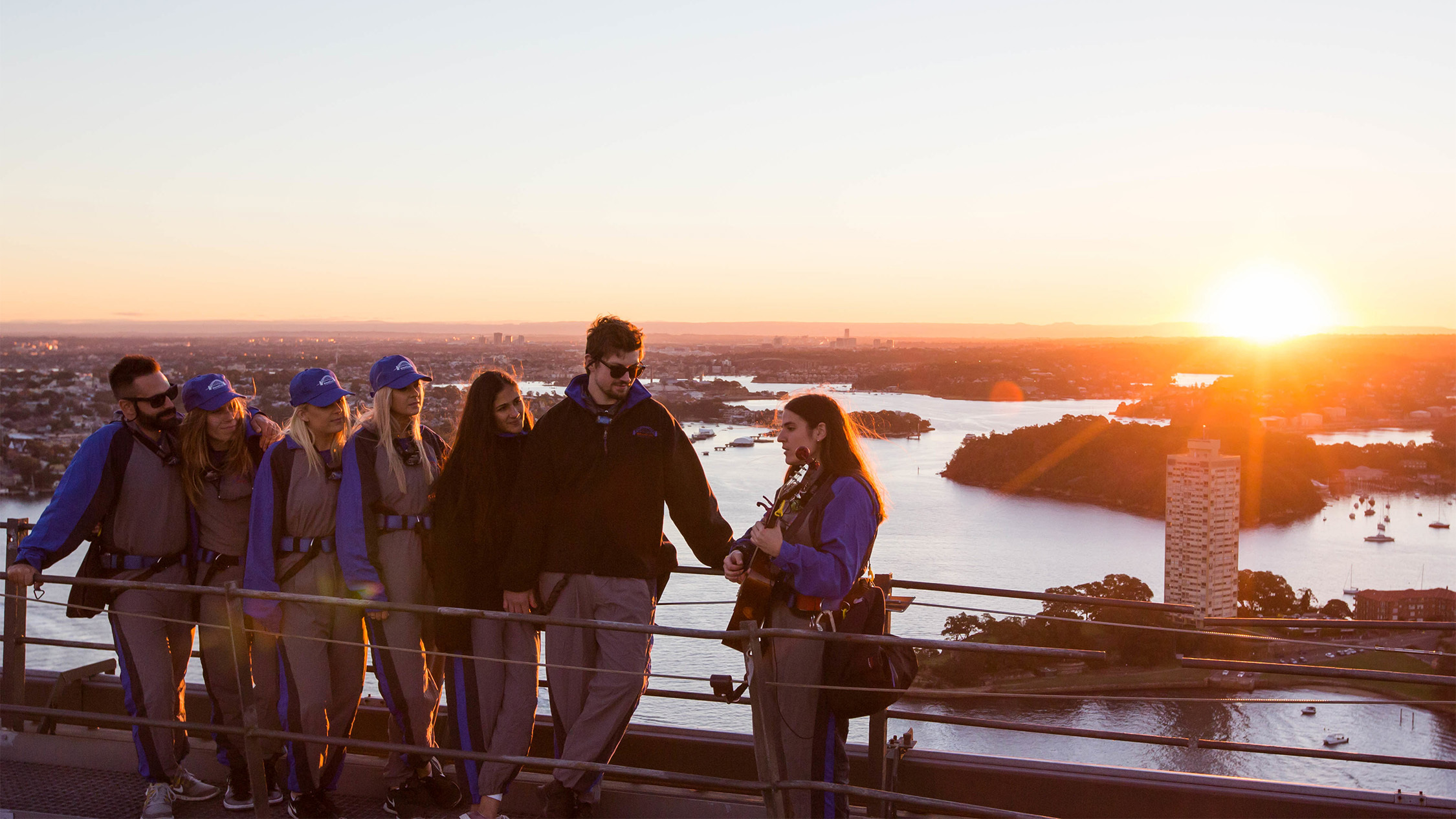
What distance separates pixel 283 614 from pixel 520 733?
2.65 feet

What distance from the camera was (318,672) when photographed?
130 inches

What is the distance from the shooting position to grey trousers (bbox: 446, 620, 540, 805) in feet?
10.9

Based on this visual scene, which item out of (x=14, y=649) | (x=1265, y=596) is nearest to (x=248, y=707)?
(x=14, y=649)

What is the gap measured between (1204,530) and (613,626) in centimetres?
2996

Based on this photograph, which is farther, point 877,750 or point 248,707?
point 877,750

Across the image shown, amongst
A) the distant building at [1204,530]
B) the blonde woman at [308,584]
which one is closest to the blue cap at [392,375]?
the blonde woman at [308,584]

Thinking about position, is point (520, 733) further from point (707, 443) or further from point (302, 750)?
point (707, 443)

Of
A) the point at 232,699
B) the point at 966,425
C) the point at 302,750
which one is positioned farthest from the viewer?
the point at 966,425

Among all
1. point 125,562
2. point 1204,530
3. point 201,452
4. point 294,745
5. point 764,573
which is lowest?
point 1204,530

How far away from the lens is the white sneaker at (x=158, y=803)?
333 centimetres

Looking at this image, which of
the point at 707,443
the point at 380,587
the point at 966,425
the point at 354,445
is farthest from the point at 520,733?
the point at 966,425

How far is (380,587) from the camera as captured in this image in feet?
10.9

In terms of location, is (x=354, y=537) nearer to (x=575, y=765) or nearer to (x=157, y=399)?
(x=157, y=399)

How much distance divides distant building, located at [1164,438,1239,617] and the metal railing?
2018 cm
